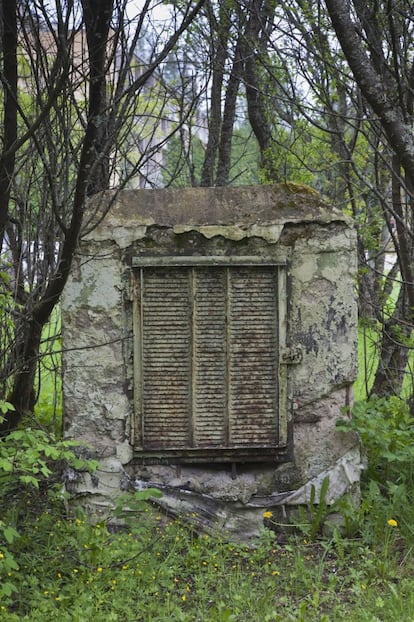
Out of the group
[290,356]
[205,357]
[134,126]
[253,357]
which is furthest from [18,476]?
[134,126]

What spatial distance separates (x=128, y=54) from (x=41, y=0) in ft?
1.72

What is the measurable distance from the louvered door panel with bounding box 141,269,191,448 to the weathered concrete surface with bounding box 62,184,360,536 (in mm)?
111

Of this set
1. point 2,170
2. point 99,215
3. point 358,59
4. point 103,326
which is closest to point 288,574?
point 103,326

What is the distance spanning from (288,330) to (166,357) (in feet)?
2.45

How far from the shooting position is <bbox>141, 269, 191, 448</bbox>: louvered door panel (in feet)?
14.0

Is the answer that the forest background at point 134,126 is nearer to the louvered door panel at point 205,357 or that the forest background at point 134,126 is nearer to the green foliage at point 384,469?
the green foliage at point 384,469

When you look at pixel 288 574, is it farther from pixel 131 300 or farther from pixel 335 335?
pixel 131 300

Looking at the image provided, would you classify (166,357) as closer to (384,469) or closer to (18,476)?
(18,476)

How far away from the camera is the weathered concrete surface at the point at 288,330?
13.9 feet

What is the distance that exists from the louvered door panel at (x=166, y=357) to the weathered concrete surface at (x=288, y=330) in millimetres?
111

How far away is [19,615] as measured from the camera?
329 cm

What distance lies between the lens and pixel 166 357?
4.29 metres

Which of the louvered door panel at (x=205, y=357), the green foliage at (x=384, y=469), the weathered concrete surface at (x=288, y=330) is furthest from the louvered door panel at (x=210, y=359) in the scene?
the green foliage at (x=384, y=469)

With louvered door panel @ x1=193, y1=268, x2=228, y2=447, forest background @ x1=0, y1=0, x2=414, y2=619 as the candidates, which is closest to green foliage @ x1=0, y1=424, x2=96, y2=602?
forest background @ x1=0, y1=0, x2=414, y2=619
